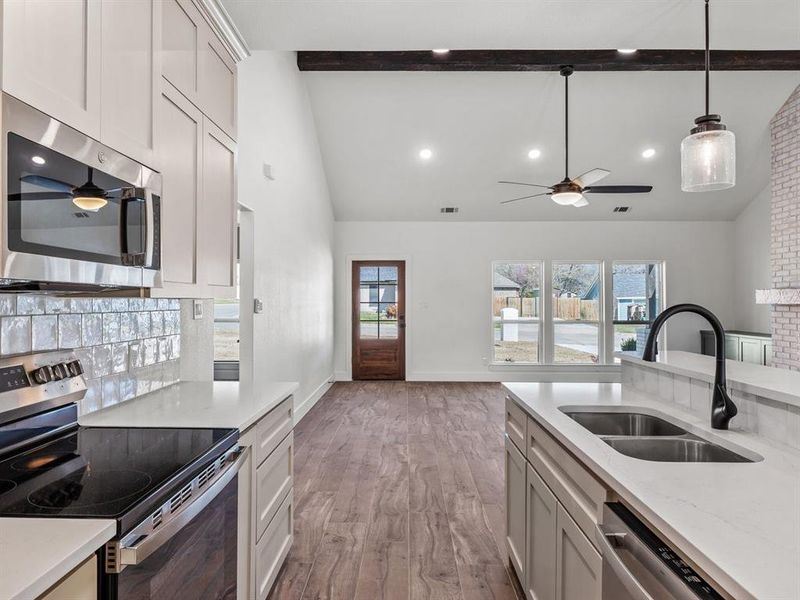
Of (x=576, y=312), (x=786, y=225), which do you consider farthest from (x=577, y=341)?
(x=786, y=225)

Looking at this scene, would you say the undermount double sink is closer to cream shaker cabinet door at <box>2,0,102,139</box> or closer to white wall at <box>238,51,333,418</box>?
cream shaker cabinet door at <box>2,0,102,139</box>

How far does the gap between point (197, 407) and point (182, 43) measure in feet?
4.83

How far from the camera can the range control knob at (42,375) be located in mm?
1424

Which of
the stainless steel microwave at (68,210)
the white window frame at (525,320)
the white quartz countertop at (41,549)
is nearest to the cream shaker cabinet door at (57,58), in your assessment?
the stainless steel microwave at (68,210)

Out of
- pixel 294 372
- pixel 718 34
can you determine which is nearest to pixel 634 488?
pixel 718 34

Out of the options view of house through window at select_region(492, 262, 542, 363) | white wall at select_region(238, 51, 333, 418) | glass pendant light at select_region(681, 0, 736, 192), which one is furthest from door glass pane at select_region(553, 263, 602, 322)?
glass pendant light at select_region(681, 0, 736, 192)

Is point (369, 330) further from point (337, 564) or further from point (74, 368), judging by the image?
point (74, 368)

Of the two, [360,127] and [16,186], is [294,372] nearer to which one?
[360,127]

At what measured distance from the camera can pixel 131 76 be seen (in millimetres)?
1408

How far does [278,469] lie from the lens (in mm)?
2043

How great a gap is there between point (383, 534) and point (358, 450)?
1439 mm

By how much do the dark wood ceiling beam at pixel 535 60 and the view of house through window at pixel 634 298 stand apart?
333 centimetres

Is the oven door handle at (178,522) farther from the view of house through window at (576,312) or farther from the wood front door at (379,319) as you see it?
the view of house through window at (576,312)

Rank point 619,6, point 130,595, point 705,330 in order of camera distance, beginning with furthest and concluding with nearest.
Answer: point 705,330 → point 619,6 → point 130,595
